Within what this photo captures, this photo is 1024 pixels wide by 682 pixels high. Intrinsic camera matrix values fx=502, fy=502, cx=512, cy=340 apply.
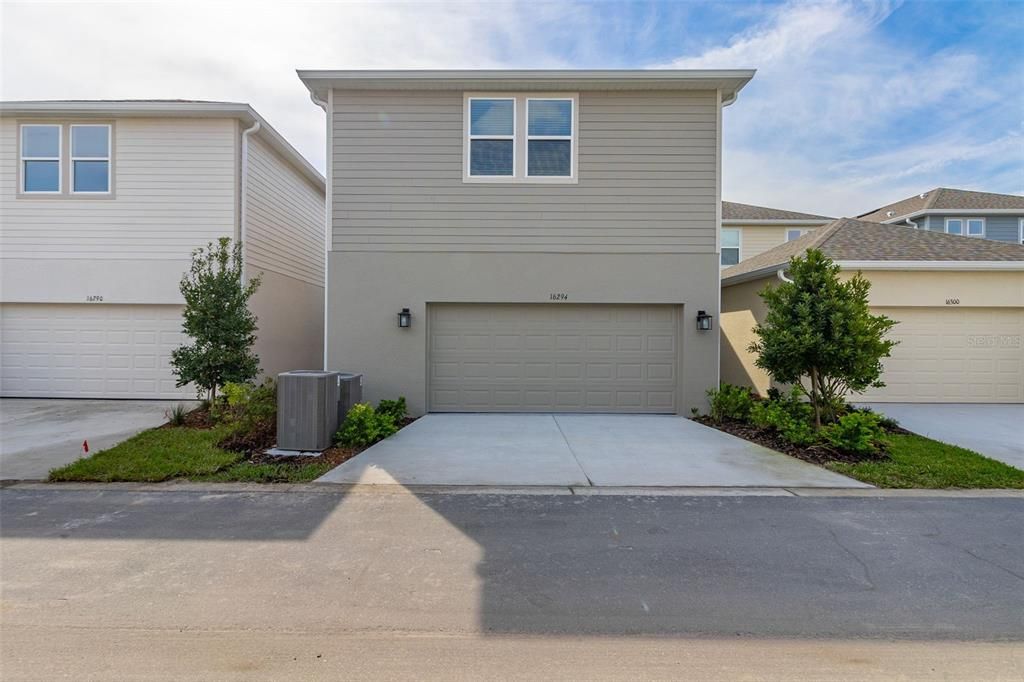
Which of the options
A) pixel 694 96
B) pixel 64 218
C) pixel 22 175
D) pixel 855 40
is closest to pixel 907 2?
pixel 855 40

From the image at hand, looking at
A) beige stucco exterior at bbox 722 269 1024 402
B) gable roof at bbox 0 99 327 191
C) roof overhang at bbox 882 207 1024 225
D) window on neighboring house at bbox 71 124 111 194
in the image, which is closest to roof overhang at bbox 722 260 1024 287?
beige stucco exterior at bbox 722 269 1024 402

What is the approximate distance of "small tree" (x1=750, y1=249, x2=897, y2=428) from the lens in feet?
→ 23.2

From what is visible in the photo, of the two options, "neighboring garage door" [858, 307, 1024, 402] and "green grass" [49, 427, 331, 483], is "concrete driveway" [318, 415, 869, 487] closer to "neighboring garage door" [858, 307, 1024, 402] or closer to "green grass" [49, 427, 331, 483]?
"green grass" [49, 427, 331, 483]

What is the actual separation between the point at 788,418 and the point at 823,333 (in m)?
1.34

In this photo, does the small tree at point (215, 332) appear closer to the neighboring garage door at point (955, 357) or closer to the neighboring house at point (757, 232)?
the neighboring garage door at point (955, 357)

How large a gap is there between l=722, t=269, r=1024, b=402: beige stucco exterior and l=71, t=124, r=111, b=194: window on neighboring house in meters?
16.1

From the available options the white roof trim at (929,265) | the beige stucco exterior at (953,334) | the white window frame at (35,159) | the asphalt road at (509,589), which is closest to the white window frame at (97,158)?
the white window frame at (35,159)

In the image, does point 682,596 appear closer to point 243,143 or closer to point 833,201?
point 243,143

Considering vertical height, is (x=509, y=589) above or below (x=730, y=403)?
below

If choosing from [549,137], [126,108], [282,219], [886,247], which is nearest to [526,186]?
[549,137]

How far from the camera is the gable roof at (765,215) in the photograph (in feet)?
66.4

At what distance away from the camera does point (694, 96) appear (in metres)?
9.54

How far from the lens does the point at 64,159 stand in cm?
1055

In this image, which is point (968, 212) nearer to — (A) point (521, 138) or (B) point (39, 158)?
(A) point (521, 138)
